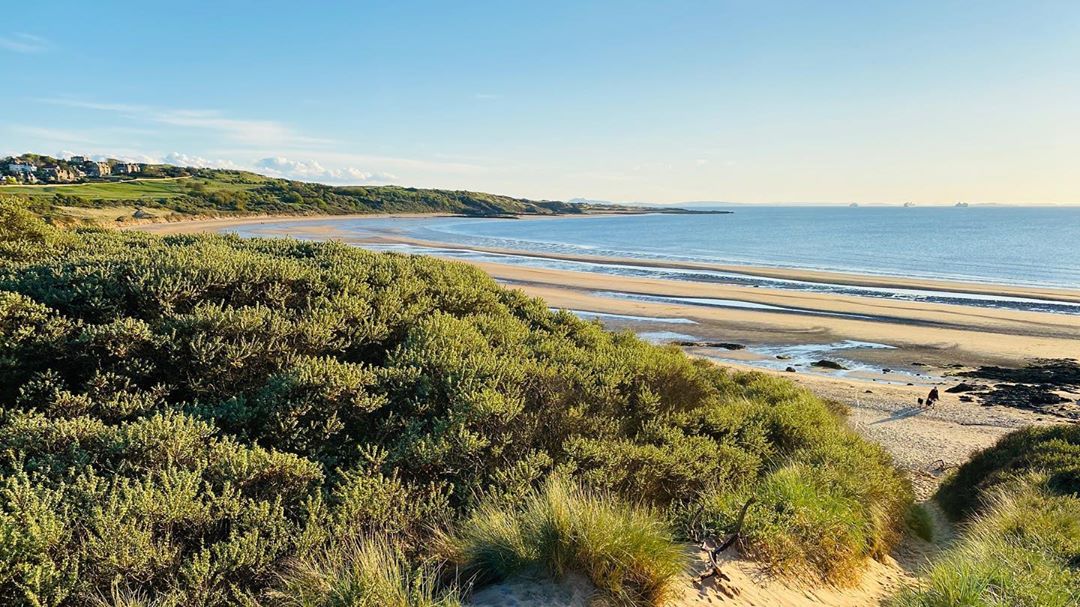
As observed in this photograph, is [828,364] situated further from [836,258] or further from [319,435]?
[836,258]

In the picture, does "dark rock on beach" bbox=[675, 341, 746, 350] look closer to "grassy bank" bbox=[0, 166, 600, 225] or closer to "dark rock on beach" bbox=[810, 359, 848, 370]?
"dark rock on beach" bbox=[810, 359, 848, 370]

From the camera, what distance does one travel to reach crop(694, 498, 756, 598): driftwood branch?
14.5 ft

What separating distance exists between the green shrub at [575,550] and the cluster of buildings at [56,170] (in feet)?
391

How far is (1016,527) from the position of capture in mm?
6117

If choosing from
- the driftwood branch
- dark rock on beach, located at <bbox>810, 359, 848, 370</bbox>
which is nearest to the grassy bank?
dark rock on beach, located at <bbox>810, 359, 848, 370</bbox>

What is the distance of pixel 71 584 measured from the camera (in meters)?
3.08

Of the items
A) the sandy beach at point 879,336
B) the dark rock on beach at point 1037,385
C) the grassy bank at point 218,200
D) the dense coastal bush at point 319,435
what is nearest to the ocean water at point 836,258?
the sandy beach at point 879,336

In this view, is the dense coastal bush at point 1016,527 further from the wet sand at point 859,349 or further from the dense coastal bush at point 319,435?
the dense coastal bush at point 319,435

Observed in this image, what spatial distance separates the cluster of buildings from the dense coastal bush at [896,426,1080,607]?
121m

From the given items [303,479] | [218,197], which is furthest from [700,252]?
[218,197]

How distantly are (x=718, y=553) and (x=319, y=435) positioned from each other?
3317 millimetres

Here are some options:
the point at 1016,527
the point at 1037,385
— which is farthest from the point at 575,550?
the point at 1037,385

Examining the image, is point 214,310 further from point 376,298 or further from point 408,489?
point 408,489

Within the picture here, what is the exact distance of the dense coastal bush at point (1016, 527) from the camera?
4234mm
